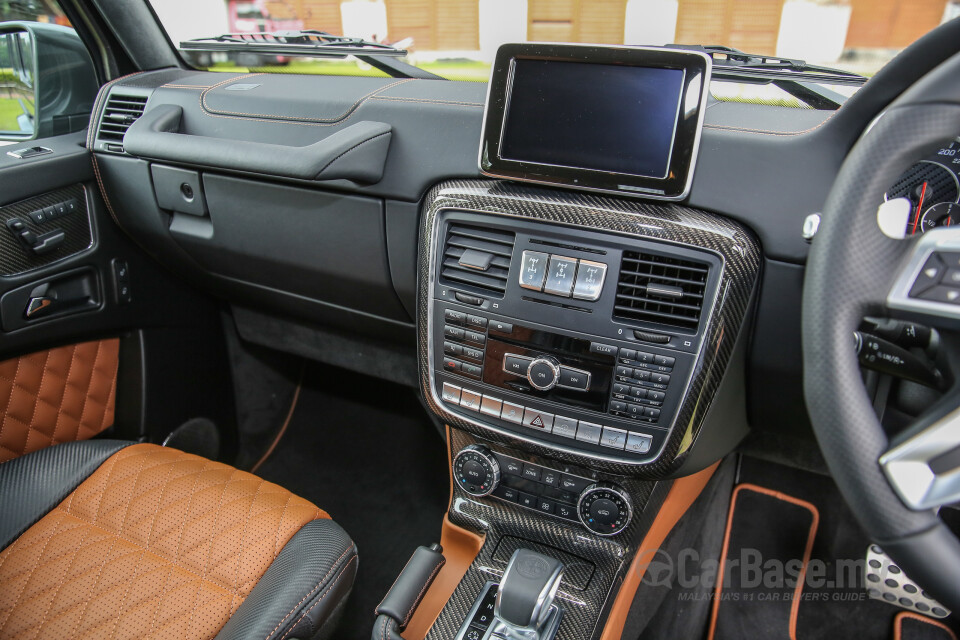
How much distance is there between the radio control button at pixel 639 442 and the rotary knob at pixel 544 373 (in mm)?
152

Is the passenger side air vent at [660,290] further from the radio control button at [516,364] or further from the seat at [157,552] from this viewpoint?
the seat at [157,552]

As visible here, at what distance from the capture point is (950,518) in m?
1.34

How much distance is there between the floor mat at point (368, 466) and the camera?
1.89 m

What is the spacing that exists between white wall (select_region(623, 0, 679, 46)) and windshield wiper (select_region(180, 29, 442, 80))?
1.45ft

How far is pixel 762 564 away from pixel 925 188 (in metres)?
1.05

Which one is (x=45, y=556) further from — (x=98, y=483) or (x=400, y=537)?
(x=400, y=537)

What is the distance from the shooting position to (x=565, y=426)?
1.08 m

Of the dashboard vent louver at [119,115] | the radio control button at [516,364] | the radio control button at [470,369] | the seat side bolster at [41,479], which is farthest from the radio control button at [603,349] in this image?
the dashboard vent louver at [119,115]

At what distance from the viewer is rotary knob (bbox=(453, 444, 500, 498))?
1.22 m

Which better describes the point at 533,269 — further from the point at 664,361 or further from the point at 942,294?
the point at 942,294

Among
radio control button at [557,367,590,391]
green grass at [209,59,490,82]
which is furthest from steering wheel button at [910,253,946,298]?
green grass at [209,59,490,82]

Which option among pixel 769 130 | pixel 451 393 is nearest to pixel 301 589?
pixel 451 393

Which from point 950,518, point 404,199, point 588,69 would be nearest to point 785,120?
point 588,69

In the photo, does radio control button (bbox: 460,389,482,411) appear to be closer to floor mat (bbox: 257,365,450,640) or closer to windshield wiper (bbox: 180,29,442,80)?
windshield wiper (bbox: 180,29,442,80)
